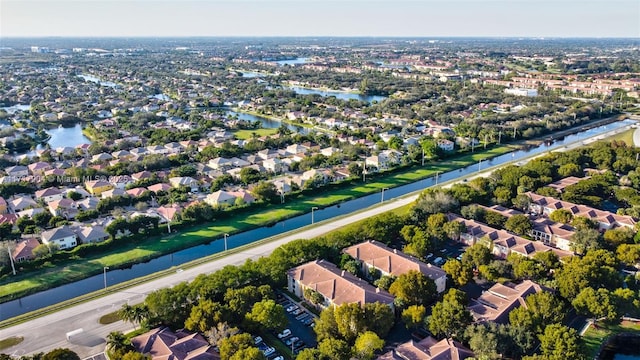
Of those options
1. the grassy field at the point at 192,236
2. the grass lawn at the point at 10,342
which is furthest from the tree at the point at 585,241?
the grass lawn at the point at 10,342

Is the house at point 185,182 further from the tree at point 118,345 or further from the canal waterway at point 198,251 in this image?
the tree at point 118,345

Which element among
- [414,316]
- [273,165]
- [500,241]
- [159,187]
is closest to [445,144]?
[273,165]

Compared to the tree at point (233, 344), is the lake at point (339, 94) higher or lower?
higher

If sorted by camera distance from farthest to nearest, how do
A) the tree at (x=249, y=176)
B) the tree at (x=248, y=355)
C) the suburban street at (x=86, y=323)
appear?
the tree at (x=249, y=176) → the suburban street at (x=86, y=323) → the tree at (x=248, y=355)

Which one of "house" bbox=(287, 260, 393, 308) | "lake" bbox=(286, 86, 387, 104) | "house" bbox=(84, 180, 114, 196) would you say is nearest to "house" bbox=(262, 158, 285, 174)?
"house" bbox=(84, 180, 114, 196)

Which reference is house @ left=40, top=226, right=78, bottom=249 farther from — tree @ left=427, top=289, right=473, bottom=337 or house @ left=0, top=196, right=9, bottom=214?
tree @ left=427, top=289, right=473, bottom=337

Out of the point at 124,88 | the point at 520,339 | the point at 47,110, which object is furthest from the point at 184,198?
the point at 124,88
